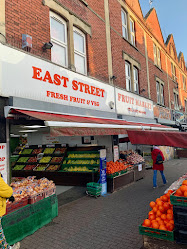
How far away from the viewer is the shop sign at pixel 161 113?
17047 millimetres

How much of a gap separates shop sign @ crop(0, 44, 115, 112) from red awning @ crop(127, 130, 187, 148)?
2.92 metres

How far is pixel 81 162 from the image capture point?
32.4 feet

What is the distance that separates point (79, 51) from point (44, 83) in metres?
3.29

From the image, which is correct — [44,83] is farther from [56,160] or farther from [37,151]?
[37,151]

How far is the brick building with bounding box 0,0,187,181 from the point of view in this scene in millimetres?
5984

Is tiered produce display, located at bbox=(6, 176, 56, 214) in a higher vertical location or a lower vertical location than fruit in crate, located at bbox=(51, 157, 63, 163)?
lower

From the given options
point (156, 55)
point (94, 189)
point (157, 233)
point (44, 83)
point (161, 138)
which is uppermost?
point (156, 55)

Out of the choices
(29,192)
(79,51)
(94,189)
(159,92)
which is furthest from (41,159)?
(159,92)

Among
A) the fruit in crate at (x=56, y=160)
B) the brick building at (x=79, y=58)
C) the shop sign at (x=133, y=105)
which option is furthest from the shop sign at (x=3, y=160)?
the shop sign at (x=133, y=105)

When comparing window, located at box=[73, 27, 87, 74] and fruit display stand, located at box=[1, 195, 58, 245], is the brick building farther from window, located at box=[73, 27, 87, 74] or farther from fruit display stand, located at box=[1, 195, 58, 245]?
fruit display stand, located at box=[1, 195, 58, 245]

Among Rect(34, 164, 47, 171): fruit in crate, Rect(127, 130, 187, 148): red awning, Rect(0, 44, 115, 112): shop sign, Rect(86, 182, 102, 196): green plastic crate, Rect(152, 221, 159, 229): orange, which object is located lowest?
Rect(86, 182, 102, 196): green plastic crate

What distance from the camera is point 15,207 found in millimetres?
4852

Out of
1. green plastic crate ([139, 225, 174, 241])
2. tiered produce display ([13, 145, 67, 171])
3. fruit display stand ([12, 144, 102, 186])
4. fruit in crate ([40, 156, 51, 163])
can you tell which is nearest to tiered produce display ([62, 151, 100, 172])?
fruit display stand ([12, 144, 102, 186])

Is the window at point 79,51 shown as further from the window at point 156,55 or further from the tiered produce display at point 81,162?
the window at point 156,55
